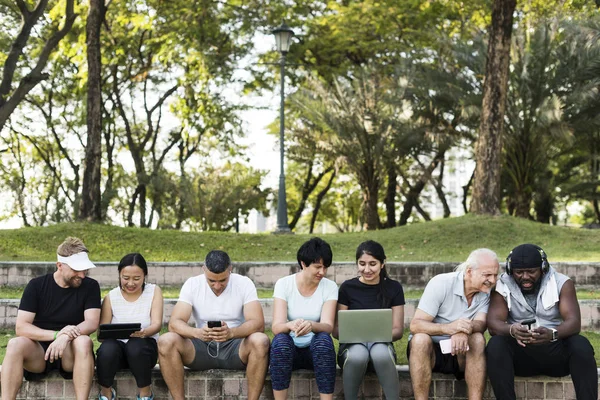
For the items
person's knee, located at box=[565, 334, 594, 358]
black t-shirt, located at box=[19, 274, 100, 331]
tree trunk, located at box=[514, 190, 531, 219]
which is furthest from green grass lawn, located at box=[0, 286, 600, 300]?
tree trunk, located at box=[514, 190, 531, 219]

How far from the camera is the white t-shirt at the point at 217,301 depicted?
20.1ft

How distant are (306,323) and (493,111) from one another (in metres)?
10.5

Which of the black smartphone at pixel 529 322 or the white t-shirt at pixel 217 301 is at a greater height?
the white t-shirt at pixel 217 301

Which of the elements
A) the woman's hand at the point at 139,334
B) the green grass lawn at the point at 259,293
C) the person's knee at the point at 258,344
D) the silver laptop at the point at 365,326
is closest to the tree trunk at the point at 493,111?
the green grass lawn at the point at 259,293

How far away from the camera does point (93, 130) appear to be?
15852 millimetres

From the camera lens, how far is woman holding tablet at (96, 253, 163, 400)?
18.9 ft

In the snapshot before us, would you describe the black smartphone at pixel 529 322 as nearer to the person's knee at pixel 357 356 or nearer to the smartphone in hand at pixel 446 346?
the smartphone in hand at pixel 446 346

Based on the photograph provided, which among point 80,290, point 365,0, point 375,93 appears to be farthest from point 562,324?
point 365,0

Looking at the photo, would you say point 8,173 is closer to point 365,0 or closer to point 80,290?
point 365,0

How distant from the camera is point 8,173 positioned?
33.5m

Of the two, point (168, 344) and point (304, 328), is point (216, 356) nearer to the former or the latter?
point (168, 344)

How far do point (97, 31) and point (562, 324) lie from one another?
42.6ft

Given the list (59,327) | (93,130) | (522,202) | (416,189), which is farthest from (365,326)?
(416,189)

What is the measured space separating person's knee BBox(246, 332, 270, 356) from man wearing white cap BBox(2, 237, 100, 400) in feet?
3.87
